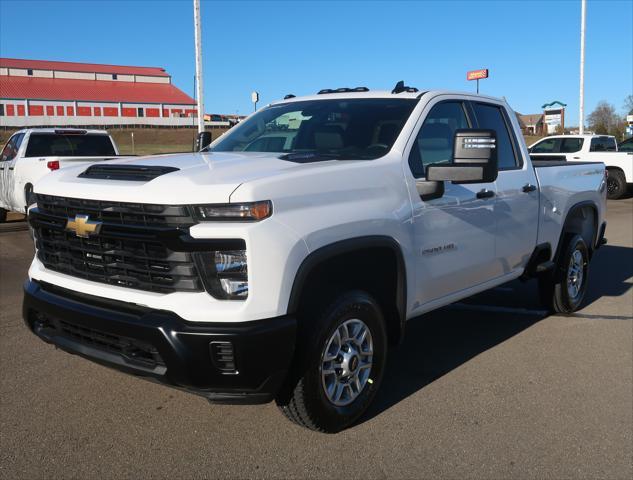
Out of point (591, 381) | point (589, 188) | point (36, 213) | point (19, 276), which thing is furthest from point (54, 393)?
point (589, 188)

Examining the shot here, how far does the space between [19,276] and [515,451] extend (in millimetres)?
6406

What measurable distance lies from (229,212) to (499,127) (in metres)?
3.13

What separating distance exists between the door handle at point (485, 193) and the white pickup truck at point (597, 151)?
14.6m

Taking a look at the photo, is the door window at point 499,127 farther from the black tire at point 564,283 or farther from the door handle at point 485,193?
the black tire at point 564,283

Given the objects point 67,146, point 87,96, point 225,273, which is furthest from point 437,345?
point 87,96

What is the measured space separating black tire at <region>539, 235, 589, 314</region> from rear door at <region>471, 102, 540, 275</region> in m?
0.79

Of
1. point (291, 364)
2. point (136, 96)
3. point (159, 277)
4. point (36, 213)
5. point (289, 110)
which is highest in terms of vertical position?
point (136, 96)

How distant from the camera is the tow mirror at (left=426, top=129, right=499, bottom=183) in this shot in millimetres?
3824

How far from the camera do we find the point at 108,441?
3494mm

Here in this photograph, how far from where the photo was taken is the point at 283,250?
307 centimetres

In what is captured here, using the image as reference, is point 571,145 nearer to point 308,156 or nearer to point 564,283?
point 564,283

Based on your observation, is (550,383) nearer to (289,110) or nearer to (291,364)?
(291,364)

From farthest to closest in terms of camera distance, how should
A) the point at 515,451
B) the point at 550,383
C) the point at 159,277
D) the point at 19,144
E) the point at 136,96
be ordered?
the point at 136,96, the point at 19,144, the point at 550,383, the point at 515,451, the point at 159,277

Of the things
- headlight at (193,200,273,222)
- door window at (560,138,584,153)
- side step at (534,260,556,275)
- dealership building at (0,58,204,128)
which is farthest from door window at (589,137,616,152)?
dealership building at (0,58,204,128)
